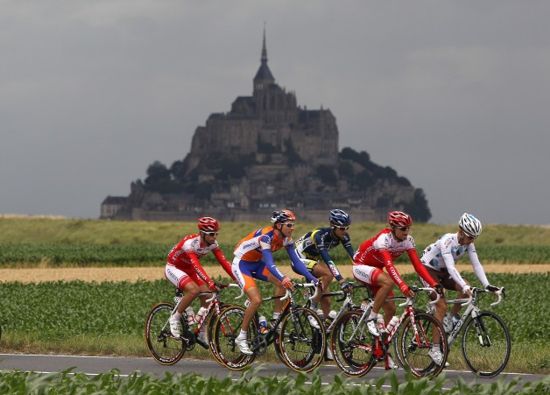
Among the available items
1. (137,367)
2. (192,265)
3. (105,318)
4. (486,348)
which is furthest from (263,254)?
(105,318)

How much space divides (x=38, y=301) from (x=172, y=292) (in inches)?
187

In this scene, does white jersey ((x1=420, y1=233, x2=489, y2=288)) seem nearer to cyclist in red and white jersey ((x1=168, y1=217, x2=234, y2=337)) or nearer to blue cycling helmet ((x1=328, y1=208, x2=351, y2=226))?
blue cycling helmet ((x1=328, y1=208, x2=351, y2=226))

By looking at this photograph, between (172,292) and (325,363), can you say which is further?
(172,292)

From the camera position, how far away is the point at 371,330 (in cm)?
1489

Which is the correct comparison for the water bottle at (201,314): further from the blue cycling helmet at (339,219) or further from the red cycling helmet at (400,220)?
the red cycling helmet at (400,220)

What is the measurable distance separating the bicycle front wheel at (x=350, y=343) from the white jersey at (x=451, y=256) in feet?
4.32

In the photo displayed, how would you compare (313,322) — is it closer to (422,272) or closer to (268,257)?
(268,257)

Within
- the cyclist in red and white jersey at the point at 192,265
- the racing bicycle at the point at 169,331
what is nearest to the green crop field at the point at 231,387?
the cyclist in red and white jersey at the point at 192,265

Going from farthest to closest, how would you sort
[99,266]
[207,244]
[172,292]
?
[99,266]
[172,292]
[207,244]

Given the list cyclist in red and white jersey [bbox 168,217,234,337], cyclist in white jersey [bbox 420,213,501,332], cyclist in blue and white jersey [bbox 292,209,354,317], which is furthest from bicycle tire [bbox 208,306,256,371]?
cyclist in white jersey [bbox 420,213,501,332]

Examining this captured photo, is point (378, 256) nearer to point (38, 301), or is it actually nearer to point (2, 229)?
point (38, 301)

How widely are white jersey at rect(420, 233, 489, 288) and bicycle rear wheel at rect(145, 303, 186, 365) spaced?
380cm

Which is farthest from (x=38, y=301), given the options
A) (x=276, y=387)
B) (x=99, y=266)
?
(x=99, y=266)

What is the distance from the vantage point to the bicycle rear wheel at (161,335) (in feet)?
55.8
